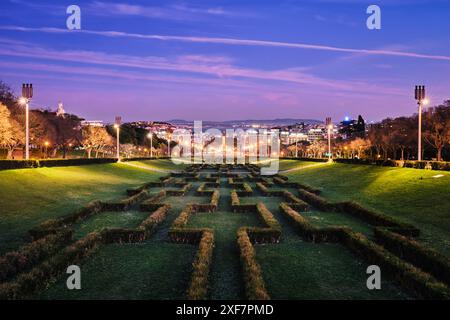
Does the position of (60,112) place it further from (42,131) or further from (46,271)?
(46,271)

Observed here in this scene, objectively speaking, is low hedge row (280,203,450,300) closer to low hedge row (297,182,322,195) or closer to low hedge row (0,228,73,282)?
low hedge row (0,228,73,282)

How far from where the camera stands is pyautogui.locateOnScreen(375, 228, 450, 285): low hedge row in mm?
8406

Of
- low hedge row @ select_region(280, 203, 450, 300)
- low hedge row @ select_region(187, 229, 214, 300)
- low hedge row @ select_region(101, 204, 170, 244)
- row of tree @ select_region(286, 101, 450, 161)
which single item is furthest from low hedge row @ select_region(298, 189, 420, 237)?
row of tree @ select_region(286, 101, 450, 161)

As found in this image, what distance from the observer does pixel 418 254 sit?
938 centimetres

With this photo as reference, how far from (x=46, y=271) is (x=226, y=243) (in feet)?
18.0

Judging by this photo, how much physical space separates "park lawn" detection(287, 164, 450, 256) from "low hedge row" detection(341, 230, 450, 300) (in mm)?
2613

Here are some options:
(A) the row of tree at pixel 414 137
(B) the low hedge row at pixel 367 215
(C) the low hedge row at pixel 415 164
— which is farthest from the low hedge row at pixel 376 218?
(A) the row of tree at pixel 414 137

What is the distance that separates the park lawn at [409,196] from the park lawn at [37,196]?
14339 mm

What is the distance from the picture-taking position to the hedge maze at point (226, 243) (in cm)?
759

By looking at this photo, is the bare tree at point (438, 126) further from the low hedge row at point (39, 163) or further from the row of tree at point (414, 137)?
the low hedge row at point (39, 163)

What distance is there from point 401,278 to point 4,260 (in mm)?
9208
